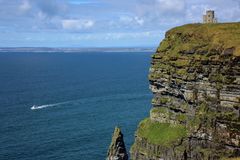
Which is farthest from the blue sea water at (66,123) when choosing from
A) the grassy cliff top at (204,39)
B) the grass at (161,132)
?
the grassy cliff top at (204,39)

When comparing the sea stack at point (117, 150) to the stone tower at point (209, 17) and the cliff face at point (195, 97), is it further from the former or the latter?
the stone tower at point (209, 17)

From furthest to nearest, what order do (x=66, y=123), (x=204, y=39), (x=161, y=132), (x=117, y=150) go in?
(x=66, y=123)
(x=117, y=150)
(x=161, y=132)
(x=204, y=39)

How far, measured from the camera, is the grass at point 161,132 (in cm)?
8306

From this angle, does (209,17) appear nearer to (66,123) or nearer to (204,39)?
(204,39)

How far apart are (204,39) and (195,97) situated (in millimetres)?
11632

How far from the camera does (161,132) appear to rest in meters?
87.3

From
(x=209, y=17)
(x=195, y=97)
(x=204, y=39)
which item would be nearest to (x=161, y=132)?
(x=195, y=97)

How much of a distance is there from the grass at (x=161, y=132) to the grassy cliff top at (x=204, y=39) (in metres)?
14.2

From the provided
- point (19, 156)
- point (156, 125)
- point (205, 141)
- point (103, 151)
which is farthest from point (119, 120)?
point (205, 141)

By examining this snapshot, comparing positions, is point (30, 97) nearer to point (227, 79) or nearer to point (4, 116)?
point (4, 116)

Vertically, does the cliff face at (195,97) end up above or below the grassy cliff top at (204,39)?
below

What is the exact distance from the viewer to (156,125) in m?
90.1

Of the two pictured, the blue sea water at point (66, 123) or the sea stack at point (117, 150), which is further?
the blue sea water at point (66, 123)

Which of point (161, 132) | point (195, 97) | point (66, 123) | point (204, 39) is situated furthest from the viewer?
point (66, 123)
